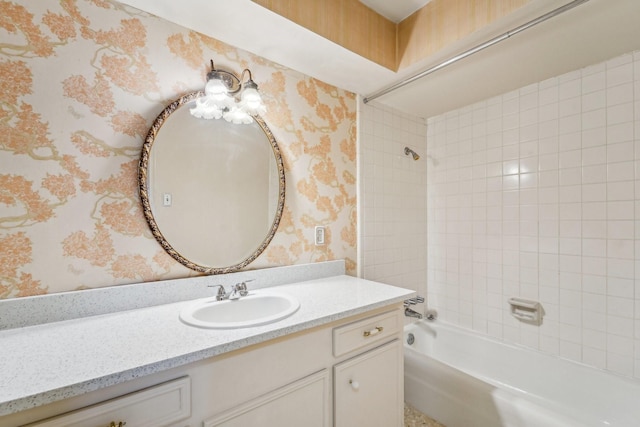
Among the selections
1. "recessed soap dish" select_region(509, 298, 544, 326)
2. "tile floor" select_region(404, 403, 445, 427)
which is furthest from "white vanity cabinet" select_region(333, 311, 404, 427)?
"recessed soap dish" select_region(509, 298, 544, 326)

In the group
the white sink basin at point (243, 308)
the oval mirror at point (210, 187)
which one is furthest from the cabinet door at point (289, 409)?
the oval mirror at point (210, 187)

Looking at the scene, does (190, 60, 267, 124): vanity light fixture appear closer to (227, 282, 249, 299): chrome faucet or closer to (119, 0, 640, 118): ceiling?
(119, 0, 640, 118): ceiling

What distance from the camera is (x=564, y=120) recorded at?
174 cm

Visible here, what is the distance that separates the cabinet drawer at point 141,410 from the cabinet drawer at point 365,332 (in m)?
0.57

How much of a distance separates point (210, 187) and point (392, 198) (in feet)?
4.54

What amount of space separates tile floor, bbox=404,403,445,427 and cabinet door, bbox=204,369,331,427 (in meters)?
0.91

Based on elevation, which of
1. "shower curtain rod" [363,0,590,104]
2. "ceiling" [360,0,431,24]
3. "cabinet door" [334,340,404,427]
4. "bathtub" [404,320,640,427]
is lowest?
"bathtub" [404,320,640,427]

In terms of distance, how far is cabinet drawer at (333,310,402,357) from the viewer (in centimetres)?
112

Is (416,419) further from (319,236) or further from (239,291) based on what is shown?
(239,291)

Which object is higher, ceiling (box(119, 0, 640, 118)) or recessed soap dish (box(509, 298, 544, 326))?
ceiling (box(119, 0, 640, 118))

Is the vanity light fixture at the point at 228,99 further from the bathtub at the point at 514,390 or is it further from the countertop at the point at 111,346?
the bathtub at the point at 514,390

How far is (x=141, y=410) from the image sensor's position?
0.72m

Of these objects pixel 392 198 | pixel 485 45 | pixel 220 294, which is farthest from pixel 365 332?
pixel 485 45

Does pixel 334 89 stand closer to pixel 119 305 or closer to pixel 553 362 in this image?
pixel 119 305
